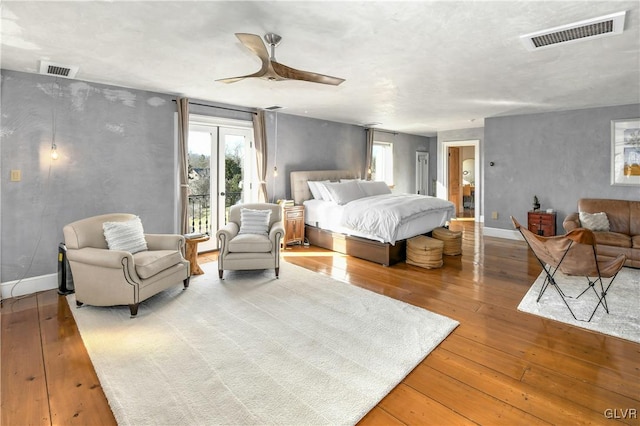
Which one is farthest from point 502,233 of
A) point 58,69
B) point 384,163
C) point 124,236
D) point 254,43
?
point 58,69

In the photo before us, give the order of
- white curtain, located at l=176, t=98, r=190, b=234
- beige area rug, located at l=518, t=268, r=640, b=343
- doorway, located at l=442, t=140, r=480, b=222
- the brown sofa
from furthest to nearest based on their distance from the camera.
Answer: doorway, located at l=442, t=140, r=480, b=222
white curtain, located at l=176, t=98, r=190, b=234
the brown sofa
beige area rug, located at l=518, t=268, r=640, b=343

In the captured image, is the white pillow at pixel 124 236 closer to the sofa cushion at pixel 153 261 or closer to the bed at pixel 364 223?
the sofa cushion at pixel 153 261

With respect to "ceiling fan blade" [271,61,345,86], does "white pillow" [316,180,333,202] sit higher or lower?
lower

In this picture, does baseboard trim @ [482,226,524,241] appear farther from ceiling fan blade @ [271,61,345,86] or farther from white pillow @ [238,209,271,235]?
ceiling fan blade @ [271,61,345,86]

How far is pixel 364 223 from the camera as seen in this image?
507 cm

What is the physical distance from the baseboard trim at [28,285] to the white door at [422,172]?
910cm

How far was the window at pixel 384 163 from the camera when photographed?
911 centimetres

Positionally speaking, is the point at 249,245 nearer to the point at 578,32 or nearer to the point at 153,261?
the point at 153,261

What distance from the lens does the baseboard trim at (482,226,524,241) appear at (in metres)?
6.63

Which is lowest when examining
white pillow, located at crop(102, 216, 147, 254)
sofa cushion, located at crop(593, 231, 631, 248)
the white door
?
sofa cushion, located at crop(593, 231, 631, 248)

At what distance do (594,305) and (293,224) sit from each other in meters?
4.35

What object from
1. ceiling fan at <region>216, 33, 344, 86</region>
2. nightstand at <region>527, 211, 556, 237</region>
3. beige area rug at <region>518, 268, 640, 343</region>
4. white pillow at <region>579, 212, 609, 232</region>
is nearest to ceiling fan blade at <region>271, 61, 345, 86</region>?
ceiling fan at <region>216, 33, 344, 86</region>

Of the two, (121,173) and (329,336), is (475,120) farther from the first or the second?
(121,173)

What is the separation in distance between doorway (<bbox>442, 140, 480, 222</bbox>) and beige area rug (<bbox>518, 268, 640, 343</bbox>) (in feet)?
16.0
